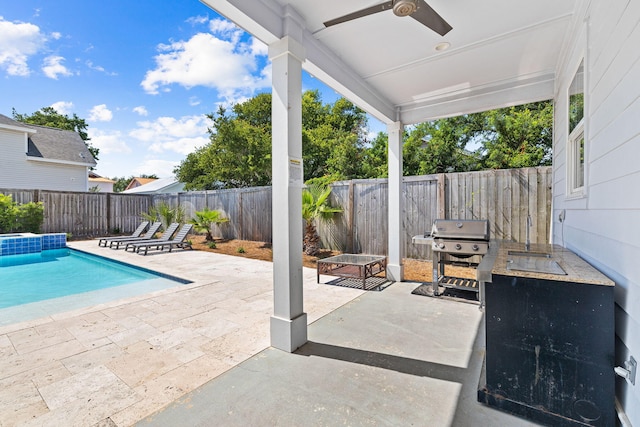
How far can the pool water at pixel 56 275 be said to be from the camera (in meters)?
4.91

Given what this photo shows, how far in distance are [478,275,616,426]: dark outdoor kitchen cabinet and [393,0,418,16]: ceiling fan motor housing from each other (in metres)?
1.99

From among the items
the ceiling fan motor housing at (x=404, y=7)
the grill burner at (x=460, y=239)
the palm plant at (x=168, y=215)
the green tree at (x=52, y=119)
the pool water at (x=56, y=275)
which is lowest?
the pool water at (x=56, y=275)

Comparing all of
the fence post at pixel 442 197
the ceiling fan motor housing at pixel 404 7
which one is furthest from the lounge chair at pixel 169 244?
the ceiling fan motor housing at pixel 404 7

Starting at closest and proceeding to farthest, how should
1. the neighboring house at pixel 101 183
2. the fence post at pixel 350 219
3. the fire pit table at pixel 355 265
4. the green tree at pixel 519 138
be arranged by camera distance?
1. the fire pit table at pixel 355 265
2. the fence post at pixel 350 219
3. the green tree at pixel 519 138
4. the neighboring house at pixel 101 183

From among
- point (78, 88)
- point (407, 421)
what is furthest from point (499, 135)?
point (78, 88)

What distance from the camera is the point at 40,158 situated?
12938 mm

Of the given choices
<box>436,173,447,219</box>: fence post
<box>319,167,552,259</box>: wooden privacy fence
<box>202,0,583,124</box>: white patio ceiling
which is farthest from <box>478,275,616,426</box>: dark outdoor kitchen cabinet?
<box>436,173,447,219</box>: fence post

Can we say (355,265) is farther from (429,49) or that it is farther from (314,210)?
(429,49)

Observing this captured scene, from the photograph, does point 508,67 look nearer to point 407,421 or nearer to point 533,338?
point 533,338

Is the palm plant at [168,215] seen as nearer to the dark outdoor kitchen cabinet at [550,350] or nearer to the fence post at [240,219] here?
the fence post at [240,219]

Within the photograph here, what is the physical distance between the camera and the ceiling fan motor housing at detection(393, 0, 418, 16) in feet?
6.83

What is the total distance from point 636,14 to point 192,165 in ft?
60.1

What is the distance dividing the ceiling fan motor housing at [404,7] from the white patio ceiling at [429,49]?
0.41 meters

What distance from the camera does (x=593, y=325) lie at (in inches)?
62.6
